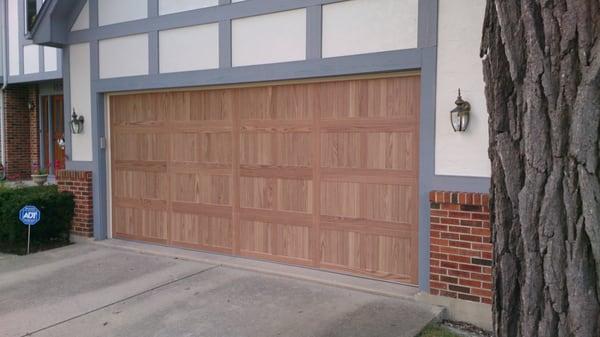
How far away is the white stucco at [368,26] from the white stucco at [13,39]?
10657 millimetres

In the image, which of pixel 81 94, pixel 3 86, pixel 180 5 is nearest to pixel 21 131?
pixel 3 86

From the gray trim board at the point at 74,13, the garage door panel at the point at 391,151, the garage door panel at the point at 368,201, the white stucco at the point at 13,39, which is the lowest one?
the garage door panel at the point at 368,201

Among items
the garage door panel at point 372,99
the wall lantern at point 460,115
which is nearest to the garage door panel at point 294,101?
the garage door panel at point 372,99

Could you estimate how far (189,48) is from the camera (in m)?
6.69

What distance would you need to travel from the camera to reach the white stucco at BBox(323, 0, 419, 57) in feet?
16.7

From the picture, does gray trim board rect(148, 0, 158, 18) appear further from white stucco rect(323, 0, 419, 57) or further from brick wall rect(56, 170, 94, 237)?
white stucco rect(323, 0, 419, 57)

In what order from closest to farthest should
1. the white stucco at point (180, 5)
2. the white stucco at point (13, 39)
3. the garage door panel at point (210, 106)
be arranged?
the white stucco at point (180, 5) < the garage door panel at point (210, 106) < the white stucco at point (13, 39)

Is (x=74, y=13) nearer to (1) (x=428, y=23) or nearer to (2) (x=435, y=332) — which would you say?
(1) (x=428, y=23)

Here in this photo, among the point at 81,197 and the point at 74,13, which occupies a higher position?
the point at 74,13

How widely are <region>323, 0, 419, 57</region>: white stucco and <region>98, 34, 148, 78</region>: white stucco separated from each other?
295 centimetres

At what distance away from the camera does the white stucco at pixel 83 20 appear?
762 centimetres

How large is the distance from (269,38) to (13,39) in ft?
34.3

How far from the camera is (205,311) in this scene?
15.7 ft

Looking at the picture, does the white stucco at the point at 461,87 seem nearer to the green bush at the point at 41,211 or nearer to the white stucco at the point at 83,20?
the white stucco at the point at 83,20
